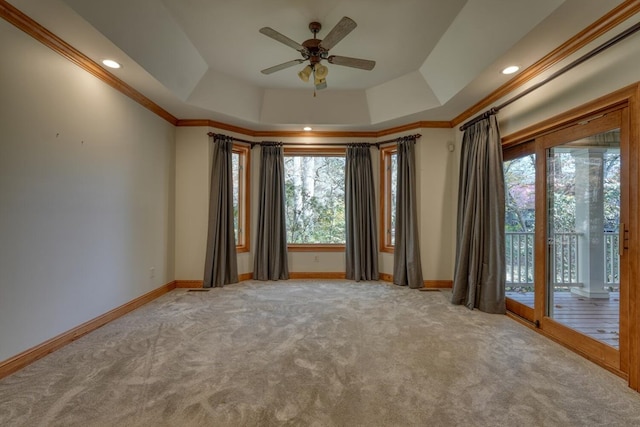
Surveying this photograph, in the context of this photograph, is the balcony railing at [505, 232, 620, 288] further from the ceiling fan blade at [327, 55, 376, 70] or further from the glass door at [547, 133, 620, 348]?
the ceiling fan blade at [327, 55, 376, 70]

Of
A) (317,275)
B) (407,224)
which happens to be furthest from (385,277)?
(317,275)

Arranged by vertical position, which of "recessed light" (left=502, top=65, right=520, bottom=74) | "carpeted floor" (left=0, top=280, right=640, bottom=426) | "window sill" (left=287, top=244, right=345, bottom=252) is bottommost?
"carpeted floor" (left=0, top=280, right=640, bottom=426)

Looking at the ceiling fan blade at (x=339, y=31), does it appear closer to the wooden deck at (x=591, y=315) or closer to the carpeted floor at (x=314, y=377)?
the carpeted floor at (x=314, y=377)

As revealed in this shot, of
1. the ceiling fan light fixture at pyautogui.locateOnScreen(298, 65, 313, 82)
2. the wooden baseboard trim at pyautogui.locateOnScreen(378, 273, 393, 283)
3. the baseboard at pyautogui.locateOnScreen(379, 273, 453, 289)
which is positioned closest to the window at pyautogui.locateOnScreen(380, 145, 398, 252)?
the wooden baseboard trim at pyautogui.locateOnScreen(378, 273, 393, 283)

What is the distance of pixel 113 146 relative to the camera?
9.96 ft

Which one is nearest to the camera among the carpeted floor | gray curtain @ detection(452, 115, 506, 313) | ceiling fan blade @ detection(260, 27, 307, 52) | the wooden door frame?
the carpeted floor

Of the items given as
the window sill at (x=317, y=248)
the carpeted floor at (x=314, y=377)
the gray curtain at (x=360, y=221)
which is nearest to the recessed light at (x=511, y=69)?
the gray curtain at (x=360, y=221)

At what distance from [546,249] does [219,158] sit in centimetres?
420

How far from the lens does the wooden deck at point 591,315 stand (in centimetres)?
211

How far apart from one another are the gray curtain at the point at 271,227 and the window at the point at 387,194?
1677 millimetres

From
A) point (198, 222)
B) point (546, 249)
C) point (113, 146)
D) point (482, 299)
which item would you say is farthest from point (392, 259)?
point (113, 146)

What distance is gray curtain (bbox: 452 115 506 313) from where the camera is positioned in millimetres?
3143

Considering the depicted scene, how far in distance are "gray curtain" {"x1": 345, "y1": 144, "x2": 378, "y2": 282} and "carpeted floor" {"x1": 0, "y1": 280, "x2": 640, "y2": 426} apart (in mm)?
1600

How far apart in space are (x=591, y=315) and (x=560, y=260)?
0.49 meters
